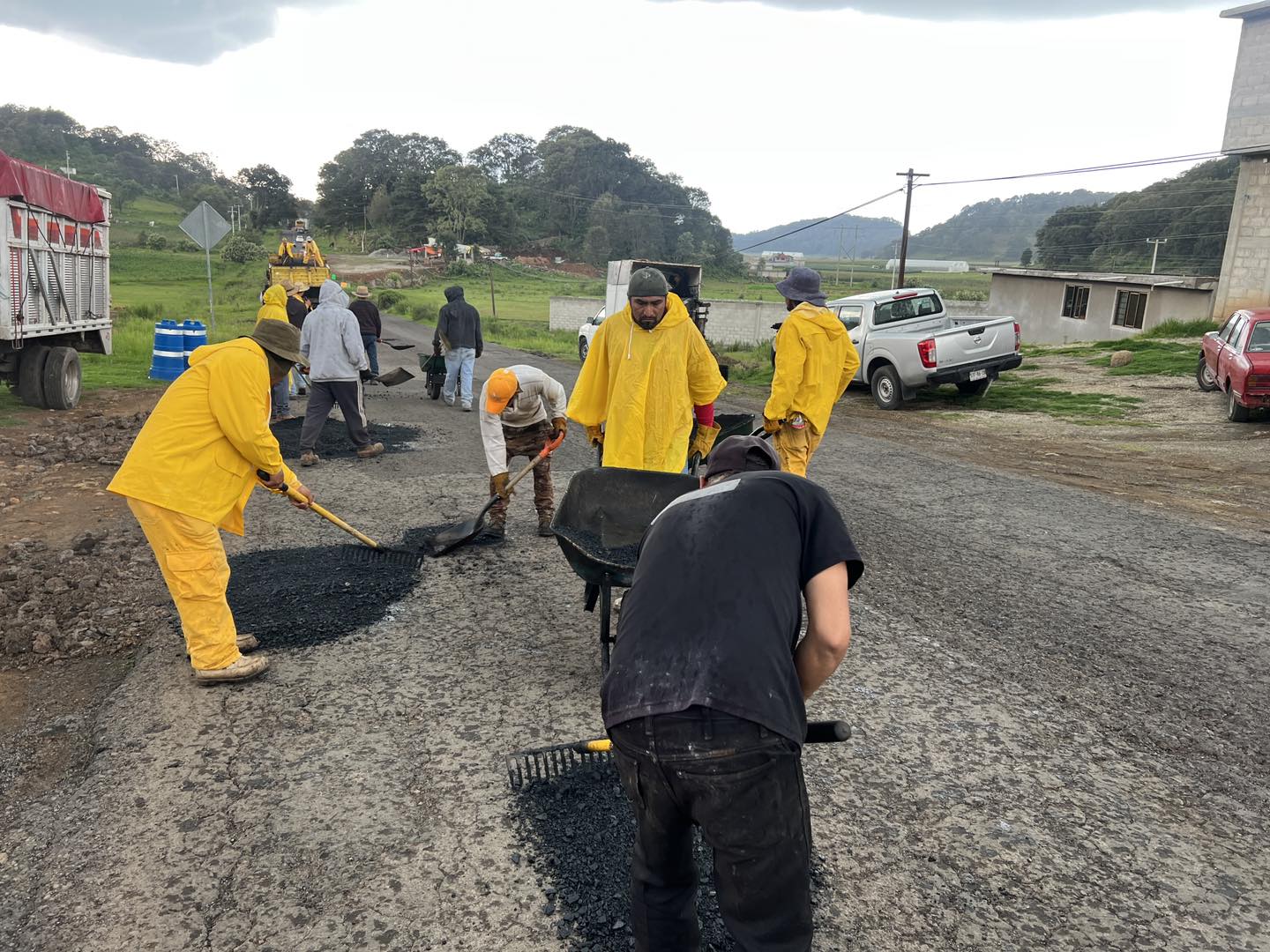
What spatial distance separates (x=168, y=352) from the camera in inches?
562

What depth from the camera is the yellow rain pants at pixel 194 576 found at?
13.0 ft

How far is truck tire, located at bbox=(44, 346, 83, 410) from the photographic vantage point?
10977 millimetres

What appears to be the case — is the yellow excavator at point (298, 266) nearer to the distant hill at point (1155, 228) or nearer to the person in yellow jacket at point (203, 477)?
the person in yellow jacket at point (203, 477)

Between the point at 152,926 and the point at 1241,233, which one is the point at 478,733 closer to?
the point at 152,926

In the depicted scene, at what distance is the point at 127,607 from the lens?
505 cm

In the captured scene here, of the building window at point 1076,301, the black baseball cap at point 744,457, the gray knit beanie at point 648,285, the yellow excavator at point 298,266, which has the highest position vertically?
the building window at point 1076,301

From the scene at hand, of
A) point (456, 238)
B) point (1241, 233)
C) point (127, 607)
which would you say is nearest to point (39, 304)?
point (127, 607)

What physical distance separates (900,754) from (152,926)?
274 cm

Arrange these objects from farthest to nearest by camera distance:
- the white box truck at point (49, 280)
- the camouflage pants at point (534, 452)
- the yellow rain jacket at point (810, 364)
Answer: the white box truck at point (49, 280) < the camouflage pants at point (534, 452) < the yellow rain jacket at point (810, 364)

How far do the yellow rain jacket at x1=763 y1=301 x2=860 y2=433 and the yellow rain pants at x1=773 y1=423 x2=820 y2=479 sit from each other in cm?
8

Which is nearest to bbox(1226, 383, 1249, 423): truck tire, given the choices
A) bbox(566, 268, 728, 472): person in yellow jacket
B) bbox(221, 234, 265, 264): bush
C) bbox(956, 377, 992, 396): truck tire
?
bbox(956, 377, 992, 396): truck tire

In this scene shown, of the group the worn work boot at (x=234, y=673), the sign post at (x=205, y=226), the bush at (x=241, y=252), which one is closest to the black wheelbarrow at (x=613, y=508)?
the worn work boot at (x=234, y=673)

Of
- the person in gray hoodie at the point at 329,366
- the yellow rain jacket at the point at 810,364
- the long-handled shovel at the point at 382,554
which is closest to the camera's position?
the yellow rain jacket at the point at 810,364

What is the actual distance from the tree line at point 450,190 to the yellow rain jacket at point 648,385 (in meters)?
72.1
